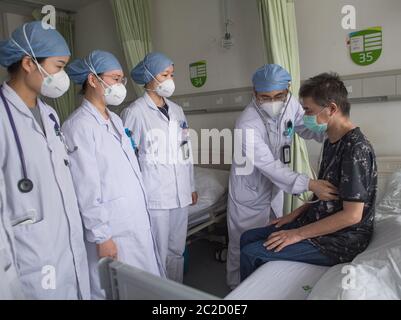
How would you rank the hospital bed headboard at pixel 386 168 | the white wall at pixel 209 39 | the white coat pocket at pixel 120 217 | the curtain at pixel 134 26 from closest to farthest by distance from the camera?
the white coat pocket at pixel 120 217
the hospital bed headboard at pixel 386 168
the white wall at pixel 209 39
the curtain at pixel 134 26

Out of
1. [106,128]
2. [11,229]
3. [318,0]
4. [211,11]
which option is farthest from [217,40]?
[11,229]

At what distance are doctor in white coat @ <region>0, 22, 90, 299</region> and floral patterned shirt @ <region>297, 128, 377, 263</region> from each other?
3.44ft

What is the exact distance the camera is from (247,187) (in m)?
2.07

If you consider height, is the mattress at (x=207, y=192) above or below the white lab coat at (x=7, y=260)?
below

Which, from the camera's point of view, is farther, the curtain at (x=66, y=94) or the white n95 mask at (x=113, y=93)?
the curtain at (x=66, y=94)

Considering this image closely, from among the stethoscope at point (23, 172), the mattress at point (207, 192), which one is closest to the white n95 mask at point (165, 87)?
the mattress at point (207, 192)

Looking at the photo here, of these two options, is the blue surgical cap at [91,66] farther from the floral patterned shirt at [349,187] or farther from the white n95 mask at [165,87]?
the floral patterned shirt at [349,187]

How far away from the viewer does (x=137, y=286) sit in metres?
0.83

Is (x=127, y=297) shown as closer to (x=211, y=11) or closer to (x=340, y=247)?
(x=340, y=247)

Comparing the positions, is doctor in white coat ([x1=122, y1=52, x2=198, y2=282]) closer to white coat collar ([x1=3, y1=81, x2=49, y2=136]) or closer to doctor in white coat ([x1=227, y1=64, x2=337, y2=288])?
doctor in white coat ([x1=227, y1=64, x2=337, y2=288])

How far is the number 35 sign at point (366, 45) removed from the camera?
217 cm

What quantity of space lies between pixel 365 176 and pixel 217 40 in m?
2.17

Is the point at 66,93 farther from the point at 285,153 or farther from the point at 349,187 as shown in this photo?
the point at 349,187

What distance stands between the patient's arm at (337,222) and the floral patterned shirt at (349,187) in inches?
1.1
